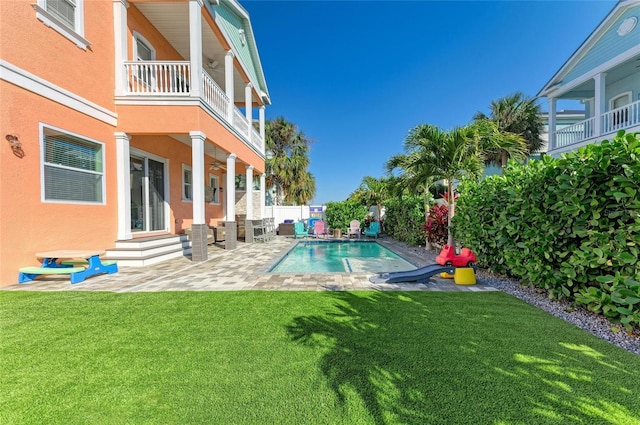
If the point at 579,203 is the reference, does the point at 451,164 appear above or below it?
above

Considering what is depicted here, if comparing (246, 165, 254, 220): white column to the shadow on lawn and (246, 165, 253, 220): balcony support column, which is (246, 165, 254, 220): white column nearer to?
Answer: (246, 165, 253, 220): balcony support column

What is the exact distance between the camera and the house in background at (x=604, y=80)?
33.5 feet

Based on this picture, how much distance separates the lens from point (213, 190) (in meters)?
14.2

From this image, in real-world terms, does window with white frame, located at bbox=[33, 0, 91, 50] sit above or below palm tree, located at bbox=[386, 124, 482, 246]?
above

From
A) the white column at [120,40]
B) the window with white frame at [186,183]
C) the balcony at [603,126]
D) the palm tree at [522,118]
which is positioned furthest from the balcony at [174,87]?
the palm tree at [522,118]

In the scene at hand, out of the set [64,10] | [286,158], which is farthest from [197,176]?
[286,158]

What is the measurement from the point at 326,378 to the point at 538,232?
410cm

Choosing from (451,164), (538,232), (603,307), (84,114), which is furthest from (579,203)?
(84,114)

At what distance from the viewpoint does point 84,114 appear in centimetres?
657

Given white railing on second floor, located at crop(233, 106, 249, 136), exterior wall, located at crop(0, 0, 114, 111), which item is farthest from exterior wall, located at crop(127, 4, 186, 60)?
white railing on second floor, located at crop(233, 106, 249, 136)

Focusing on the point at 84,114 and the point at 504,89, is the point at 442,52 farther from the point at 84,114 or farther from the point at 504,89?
the point at 84,114

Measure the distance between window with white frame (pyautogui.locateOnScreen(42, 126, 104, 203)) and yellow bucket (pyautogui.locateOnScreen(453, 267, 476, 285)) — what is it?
875cm

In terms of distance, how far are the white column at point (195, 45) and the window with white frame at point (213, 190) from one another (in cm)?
662

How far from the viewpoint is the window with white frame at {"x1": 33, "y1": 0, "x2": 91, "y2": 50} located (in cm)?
566
